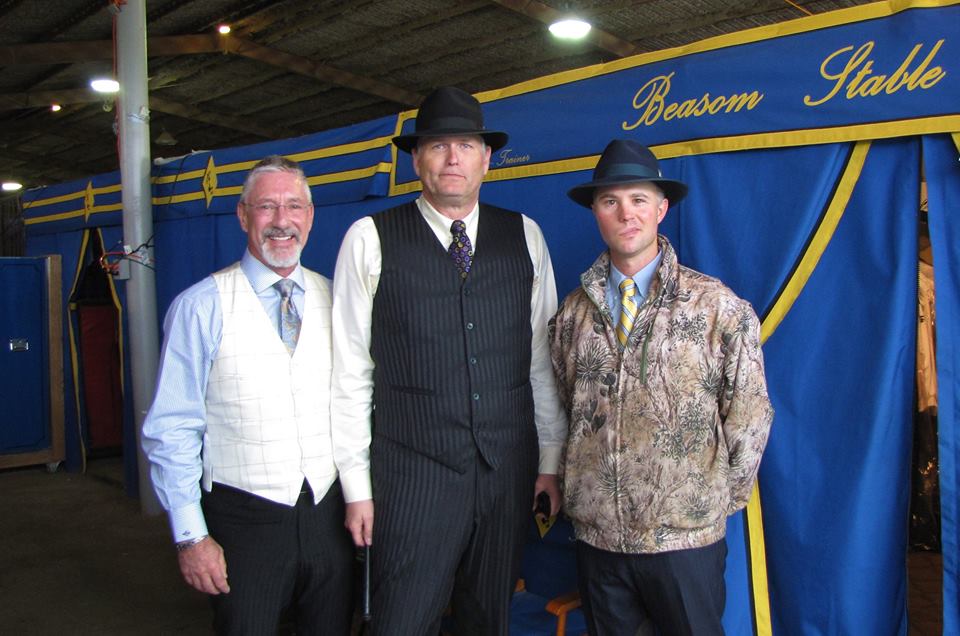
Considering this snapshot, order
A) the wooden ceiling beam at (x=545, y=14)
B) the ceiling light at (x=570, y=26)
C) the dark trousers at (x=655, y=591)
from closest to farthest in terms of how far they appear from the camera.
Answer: the dark trousers at (x=655, y=591) < the ceiling light at (x=570, y=26) < the wooden ceiling beam at (x=545, y=14)

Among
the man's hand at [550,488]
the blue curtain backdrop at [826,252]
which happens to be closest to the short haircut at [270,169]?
the man's hand at [550,488]

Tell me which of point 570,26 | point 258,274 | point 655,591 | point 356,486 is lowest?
point 655,591

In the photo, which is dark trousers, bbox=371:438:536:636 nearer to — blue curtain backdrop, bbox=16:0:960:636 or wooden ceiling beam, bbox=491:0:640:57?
blue curtain backdrop, bbox=16:0:960:636

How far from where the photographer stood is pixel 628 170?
1.79 metres

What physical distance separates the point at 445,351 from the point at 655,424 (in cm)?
50

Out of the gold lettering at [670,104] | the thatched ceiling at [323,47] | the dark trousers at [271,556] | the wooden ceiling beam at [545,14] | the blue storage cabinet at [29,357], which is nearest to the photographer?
the dark trousers at [271,556]

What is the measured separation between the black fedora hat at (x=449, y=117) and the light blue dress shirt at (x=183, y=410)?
0.64 metres

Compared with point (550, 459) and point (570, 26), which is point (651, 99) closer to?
point (550, 459)

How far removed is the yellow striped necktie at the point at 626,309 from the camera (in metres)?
1.77

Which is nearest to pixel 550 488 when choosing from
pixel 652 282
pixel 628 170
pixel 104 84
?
pixel 652 282

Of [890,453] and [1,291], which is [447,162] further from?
[1,291]

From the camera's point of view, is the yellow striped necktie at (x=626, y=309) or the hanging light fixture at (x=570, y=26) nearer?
the yellow striped necktie at (x=626, y=309)

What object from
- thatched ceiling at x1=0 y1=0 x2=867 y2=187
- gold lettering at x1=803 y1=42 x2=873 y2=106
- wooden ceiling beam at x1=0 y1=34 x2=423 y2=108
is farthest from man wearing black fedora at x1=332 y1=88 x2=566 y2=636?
wooden ceiling beam at x1=0 y1=34 x2=423 y2=108

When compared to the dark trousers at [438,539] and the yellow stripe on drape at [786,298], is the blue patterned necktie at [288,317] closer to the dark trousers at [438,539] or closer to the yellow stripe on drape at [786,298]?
the dark trousers at [438,539]
